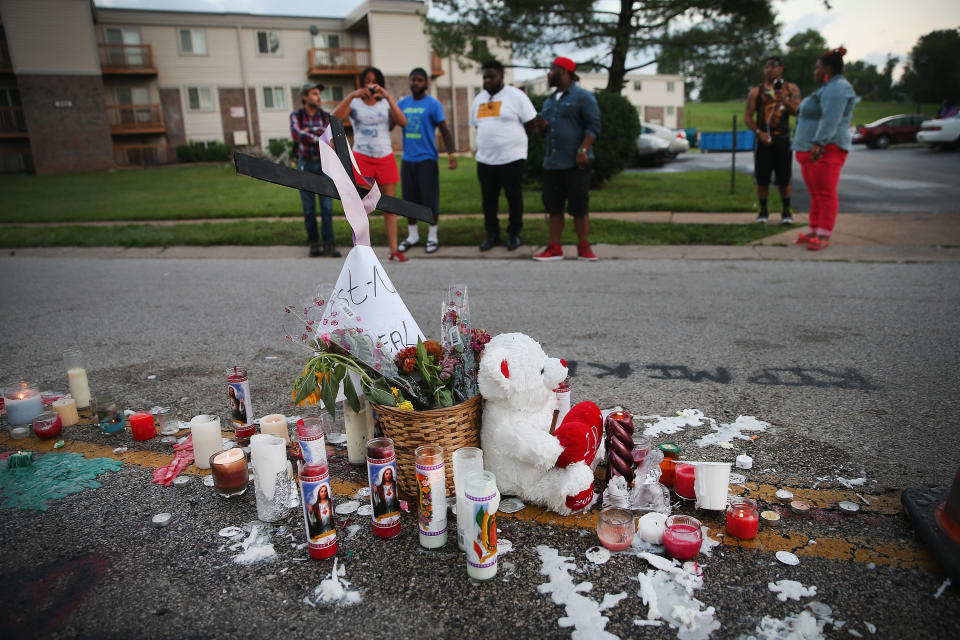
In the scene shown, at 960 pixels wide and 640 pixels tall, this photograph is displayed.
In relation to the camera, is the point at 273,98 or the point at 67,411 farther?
the point at 273,98

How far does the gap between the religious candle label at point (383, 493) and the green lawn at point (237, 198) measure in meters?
8.25

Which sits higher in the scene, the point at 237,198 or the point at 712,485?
the point at 237,198

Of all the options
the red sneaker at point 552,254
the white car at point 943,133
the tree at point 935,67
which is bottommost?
the red sneaker at point 552,254

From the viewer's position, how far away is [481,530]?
6.30 feet

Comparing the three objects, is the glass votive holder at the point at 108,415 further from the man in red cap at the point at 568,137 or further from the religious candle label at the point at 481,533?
the man in red cap at the point at 568,137

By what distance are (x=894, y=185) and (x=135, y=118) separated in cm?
3108

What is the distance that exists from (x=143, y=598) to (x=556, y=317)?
3.49 meters

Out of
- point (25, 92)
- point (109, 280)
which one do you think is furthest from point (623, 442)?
point (25, 92)

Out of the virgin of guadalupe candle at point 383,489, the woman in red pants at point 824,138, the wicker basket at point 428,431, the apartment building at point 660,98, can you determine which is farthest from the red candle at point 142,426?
the apartment building at point 660,98

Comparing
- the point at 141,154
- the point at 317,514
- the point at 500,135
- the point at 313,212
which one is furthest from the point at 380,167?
the point at 141,154

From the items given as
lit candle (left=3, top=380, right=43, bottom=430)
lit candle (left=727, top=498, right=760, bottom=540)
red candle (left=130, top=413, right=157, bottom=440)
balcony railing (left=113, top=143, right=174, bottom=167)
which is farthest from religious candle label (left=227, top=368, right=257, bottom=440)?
balcony railing (left=113, top=143, right=174, bottom=167)

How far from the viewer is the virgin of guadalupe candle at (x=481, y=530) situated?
192 centimetres

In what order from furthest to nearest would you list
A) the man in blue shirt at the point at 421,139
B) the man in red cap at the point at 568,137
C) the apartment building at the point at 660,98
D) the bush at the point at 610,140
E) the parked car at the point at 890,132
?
the apartment building at the point at 660,98 → the parked car at the point at 890,132 → the bush at the point at 610,140 → the man in blue shirt at the point at 421,139 → the man in red cap at the point at 568,137

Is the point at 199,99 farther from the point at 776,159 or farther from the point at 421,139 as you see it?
the point at 776,159
